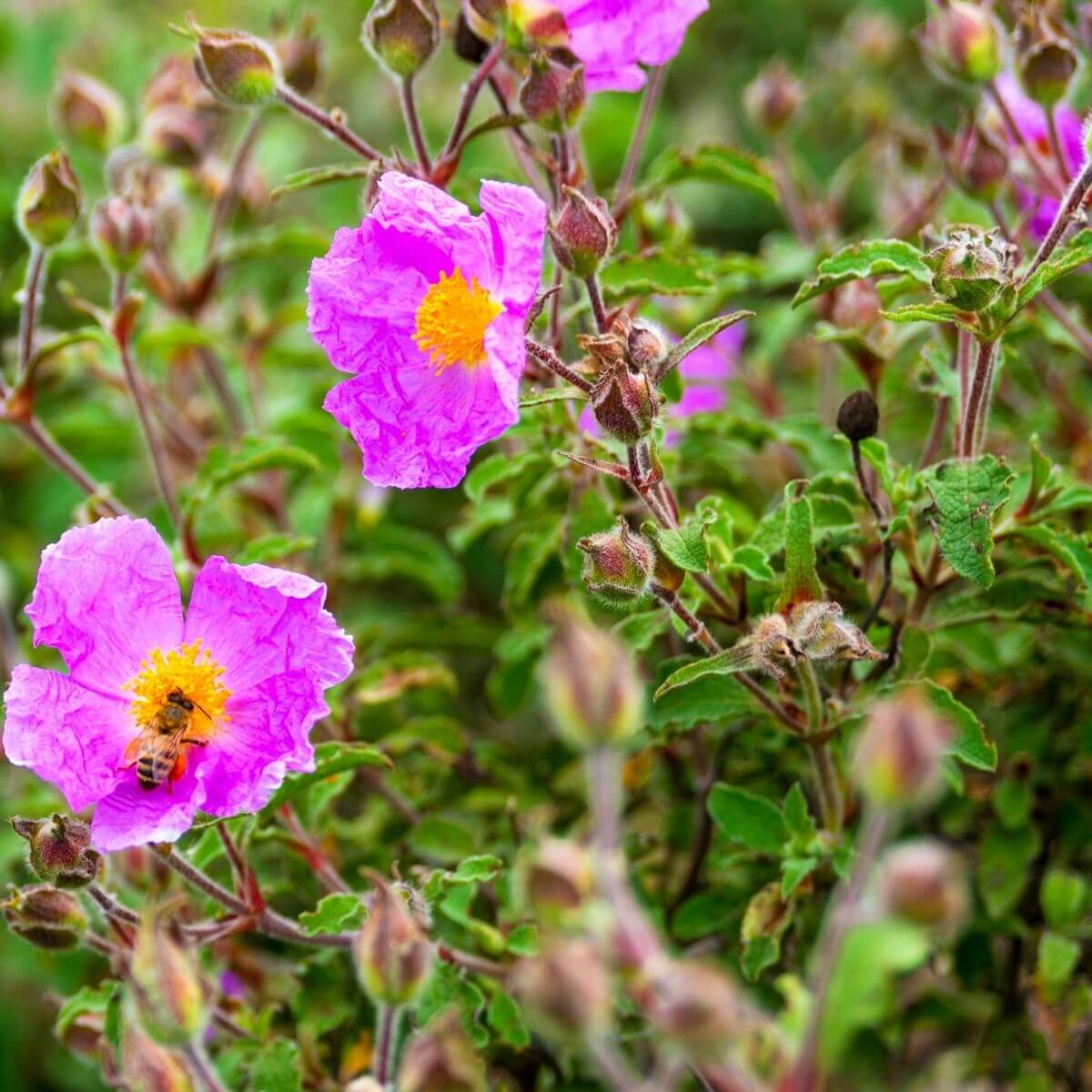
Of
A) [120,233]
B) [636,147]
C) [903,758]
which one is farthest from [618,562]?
[120,233]

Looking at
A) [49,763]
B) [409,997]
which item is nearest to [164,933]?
[409,997]

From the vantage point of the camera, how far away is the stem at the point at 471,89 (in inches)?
70.4

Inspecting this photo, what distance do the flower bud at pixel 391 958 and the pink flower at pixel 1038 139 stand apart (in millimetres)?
1451

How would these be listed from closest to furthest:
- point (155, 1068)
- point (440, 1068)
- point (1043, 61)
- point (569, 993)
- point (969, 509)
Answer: point (569, 993), point (440, 1068), point (155, 1068), point (969, 509), point (1043, 61)

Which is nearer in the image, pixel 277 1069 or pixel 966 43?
pixel 277 1069

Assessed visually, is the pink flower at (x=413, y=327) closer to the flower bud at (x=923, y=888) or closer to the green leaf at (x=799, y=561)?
the green leaf at (x=799, y=561)

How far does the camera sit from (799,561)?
1657 millimetres

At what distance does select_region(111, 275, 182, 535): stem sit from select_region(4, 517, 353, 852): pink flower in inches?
15.7

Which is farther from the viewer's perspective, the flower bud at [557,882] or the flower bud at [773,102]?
the flower bud at [773,102]

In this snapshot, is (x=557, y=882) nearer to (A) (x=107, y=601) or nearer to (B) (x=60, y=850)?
(B) (x=60, y=850)

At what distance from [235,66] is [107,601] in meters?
0.69

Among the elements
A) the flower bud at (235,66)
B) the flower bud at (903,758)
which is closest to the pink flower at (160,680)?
the flower bud at (235,66)

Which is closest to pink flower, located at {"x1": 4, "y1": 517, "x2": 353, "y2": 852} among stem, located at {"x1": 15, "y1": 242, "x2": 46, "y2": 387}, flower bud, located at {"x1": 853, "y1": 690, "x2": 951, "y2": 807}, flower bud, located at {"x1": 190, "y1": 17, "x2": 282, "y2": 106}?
stem, located at {"x1": 15, "y1": 242, "x2": 46, "y2": 387}

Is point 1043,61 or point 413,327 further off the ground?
point 1043,61
